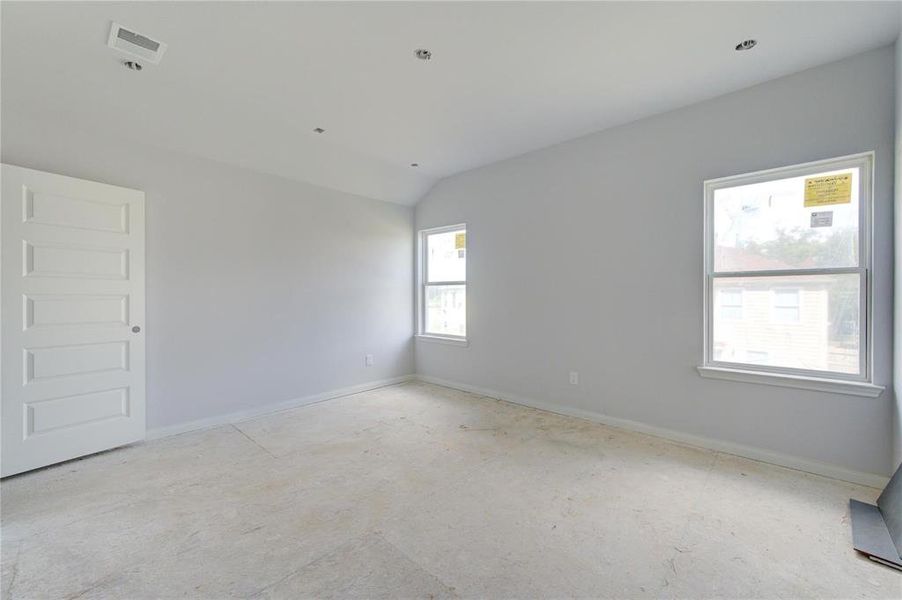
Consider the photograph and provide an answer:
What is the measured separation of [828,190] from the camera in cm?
255

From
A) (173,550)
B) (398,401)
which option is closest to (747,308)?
(398,401)

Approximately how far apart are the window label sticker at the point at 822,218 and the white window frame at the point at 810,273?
0.45 ft

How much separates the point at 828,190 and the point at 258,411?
16.5ft

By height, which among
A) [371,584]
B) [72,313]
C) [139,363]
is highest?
[72,313]

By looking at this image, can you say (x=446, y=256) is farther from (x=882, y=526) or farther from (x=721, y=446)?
(x=882, y=526)

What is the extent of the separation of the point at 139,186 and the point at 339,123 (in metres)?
1.74

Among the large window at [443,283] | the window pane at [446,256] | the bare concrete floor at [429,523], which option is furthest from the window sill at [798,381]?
the window pane at [446,256]

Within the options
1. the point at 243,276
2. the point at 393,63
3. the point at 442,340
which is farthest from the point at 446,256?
the point at 393,63

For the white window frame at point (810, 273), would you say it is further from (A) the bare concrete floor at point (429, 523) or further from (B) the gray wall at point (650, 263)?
(A) the bare concrete floor at point (429, 523)

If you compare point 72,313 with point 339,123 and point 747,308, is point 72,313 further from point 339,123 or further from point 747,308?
point 747,308

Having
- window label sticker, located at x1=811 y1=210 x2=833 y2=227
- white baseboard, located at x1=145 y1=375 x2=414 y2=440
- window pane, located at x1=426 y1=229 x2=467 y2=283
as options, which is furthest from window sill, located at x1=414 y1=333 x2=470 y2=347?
window label sticker, located at x1=811 y1=210 x2=833 y2=227

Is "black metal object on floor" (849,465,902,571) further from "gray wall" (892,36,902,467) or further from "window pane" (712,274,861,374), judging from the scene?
"window pane" (712,274,861,374)

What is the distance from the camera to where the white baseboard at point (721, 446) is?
7.95 feet

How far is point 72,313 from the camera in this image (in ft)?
9.09
